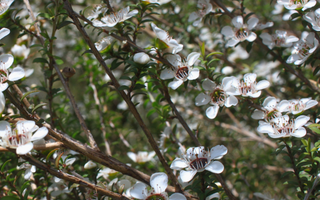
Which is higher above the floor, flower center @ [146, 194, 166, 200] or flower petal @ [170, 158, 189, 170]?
flower petal @ [170, 158, 189, 170]

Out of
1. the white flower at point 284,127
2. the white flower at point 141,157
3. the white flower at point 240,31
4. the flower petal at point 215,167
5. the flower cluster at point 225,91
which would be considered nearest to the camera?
the flower petal at point 215,167

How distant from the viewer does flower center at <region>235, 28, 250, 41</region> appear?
1.55m

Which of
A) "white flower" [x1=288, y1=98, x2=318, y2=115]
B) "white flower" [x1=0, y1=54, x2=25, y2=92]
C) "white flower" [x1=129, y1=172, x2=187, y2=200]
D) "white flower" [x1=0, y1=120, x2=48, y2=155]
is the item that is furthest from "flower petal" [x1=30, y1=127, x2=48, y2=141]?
"white flower" [x1=288, y1=98, x2=318, y2=115]

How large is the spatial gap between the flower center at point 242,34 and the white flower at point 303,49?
269 millimetres

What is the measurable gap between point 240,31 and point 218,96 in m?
0.50

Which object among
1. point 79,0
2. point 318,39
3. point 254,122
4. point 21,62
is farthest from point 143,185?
point 79,0

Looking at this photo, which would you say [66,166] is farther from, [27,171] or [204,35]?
[204,35]

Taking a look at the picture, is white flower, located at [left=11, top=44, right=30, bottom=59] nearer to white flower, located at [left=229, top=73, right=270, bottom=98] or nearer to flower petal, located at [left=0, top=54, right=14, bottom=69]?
flower petal, located at [left=0, top=54, right=14, bottom=69]

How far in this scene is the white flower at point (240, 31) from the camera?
1539 mm

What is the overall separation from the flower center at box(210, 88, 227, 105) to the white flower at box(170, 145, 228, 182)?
246 mm

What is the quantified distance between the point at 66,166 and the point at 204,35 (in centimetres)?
186

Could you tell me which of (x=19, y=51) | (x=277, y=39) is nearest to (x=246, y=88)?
(x=277, y=39)

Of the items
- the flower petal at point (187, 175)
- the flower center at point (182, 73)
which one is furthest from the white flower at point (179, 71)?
the flower petal at point (187, 175)

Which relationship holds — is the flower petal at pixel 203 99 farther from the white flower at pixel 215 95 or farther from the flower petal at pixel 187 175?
the flower petal at pixel 187 175
